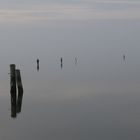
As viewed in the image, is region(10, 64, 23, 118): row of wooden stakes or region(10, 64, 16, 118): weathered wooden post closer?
region(10, 64, 16, 118): weathered wooden post

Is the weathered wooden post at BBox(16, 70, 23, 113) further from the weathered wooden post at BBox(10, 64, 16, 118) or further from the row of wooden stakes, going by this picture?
the weathered wooden post at BBox(10, 64, 16, 118)

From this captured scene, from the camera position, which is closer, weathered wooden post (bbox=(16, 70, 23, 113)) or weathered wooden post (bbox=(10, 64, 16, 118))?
weathered wooden post (bbox=(10, 64, 16, 118))

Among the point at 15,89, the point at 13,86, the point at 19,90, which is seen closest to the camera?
the point at 13,86

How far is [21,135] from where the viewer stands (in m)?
24.0

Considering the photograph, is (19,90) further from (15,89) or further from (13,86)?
(13,86)

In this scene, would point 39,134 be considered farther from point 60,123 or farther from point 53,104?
point 53,104

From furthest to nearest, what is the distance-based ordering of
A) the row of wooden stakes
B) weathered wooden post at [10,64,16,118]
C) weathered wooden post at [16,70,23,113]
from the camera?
the row of wooden stakes < weathered wooden post at [16,70,23,113] < weathered wooden post at [10,64,16,118]

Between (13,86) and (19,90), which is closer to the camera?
(13,86)

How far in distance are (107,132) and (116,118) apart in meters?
3.89

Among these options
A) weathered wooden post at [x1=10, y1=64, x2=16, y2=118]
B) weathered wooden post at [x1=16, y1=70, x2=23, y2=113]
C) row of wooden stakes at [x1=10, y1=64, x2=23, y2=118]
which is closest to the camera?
weathered wooden post at [x1=10, y1=64, x2=16, y2=118]

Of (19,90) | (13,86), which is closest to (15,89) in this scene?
(13,86)

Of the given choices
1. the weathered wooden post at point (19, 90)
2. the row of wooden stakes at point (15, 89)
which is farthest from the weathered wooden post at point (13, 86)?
the weathered wooden post at point (19, 90)

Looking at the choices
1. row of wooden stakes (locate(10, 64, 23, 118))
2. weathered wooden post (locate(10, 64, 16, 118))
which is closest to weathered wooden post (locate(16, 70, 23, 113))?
row of wooden stakes (locate(10, 64, 23, 118))

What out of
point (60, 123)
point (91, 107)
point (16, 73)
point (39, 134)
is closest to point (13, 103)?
point (16, 73)
